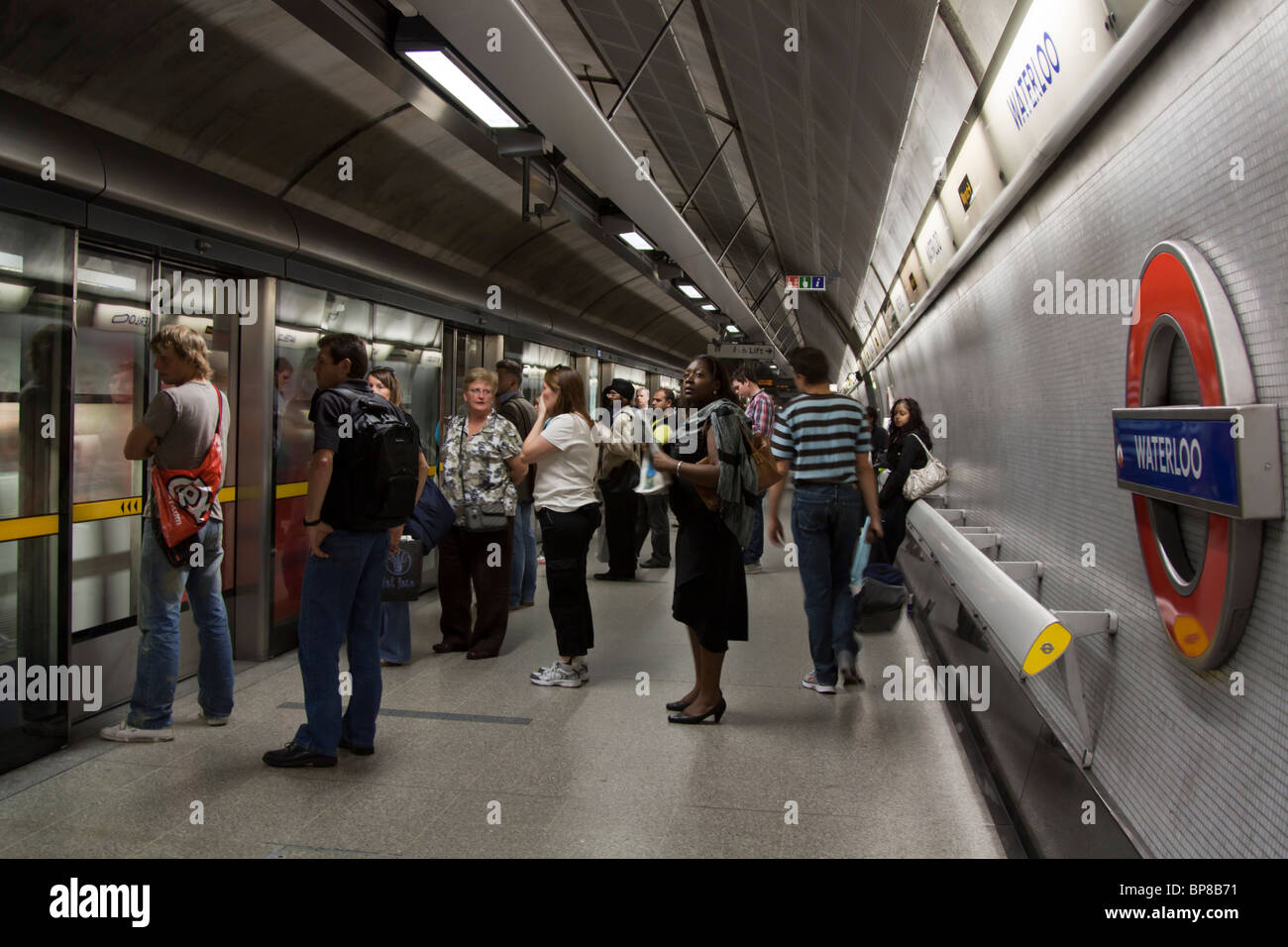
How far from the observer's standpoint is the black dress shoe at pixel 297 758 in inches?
158

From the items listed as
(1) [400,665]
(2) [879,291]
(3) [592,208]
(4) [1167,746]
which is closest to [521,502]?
(1) [400,665]

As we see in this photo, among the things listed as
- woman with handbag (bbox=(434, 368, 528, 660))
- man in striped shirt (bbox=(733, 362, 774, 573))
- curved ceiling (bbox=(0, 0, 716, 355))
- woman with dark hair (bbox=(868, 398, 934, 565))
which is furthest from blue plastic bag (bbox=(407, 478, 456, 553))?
man in striped shirt (bbox=(733, 362, 774, 573))

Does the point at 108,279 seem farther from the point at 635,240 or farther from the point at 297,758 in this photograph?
the point at 635,240

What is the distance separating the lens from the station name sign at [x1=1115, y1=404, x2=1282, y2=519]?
1.83 metres

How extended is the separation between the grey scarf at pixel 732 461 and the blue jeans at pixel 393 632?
2.33 meters

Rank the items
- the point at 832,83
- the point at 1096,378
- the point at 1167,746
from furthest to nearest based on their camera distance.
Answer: the point at 832,83
the point at 1096,378
the point at 1167,746

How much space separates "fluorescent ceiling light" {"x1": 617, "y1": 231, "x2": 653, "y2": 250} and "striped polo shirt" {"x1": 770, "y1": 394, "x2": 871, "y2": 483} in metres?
4.14

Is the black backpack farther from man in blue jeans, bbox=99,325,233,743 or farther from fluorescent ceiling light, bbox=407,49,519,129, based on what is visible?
fluorescent ceiling light, bbox=407,49,519,129

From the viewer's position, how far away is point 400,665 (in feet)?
18.9

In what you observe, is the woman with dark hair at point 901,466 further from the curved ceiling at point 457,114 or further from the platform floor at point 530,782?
the curved ceiling at point 457,114

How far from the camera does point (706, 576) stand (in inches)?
180

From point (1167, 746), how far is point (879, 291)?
10614 mm

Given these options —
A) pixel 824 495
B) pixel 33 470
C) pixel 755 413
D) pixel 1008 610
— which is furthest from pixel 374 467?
pixel 755 413
